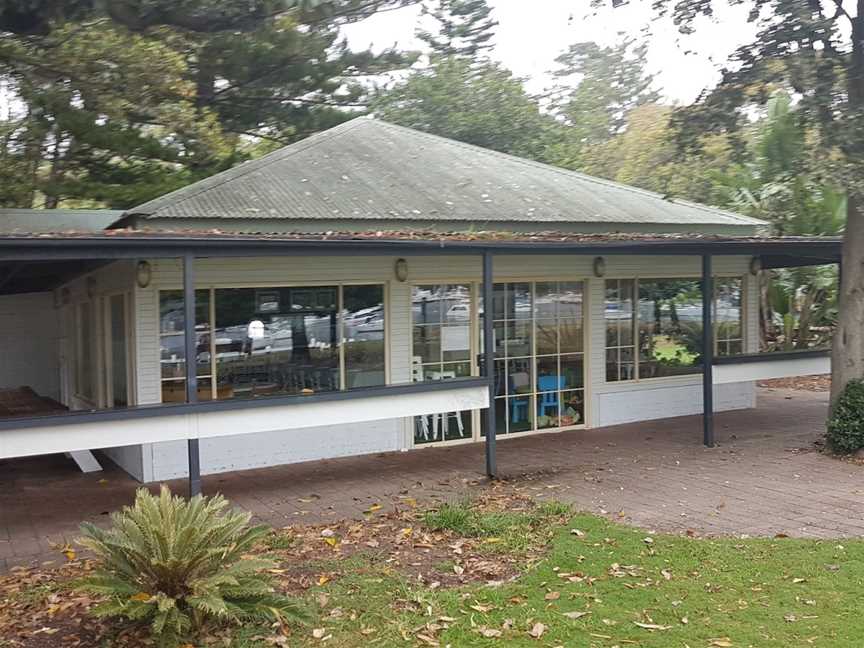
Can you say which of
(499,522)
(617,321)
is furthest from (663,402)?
(499,522)

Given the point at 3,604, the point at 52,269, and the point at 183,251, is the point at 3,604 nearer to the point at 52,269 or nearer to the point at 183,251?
the point at 183,251

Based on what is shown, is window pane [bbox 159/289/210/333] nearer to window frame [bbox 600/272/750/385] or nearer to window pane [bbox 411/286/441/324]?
window pane [bbox 411/286/441/324]

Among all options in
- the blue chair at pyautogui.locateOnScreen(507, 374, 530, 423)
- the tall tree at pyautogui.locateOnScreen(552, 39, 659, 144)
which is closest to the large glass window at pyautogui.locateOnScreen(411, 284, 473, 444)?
the blue chair at pyautogui.locateOnScreen(507, 374, 530, 423)

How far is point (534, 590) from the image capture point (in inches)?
229

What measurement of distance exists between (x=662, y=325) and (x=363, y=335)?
5.20 metres

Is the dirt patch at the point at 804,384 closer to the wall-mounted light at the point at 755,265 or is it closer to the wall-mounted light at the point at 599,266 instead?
the wall-mounted light at the point at 755,265

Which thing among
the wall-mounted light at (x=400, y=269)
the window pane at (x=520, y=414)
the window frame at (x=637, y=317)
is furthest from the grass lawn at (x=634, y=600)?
the window frame at (x=637, y=317)

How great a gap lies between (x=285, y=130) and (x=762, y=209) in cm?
1142

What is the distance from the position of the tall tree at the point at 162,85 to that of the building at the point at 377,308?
262cm

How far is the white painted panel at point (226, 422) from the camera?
7.23 m

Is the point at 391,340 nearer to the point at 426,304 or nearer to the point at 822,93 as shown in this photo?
the point at 426,304

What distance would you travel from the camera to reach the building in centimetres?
844

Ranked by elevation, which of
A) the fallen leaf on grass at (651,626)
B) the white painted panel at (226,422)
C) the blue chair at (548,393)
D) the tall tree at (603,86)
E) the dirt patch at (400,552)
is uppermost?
the tall tree at (603,86)

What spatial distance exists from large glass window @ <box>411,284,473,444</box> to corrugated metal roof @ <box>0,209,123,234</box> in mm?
4955
